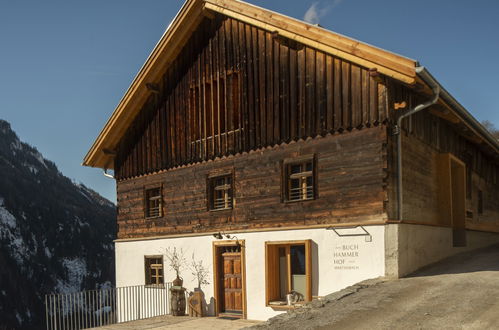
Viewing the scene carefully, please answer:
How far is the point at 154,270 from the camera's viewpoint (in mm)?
20219

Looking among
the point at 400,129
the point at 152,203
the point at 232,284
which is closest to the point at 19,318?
the point at 152,203

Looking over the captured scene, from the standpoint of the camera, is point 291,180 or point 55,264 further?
point 55,264

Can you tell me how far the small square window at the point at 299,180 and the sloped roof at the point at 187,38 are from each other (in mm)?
3318

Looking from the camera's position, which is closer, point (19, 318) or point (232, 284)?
point (232, 284)

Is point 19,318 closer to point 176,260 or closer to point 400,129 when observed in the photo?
point 176,260

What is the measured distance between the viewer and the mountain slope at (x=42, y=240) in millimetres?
61062

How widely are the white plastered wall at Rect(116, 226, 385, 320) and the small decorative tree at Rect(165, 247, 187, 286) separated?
0.64 ft

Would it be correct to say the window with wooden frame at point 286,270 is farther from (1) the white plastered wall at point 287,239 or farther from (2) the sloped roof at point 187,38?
(2) the sloped roof at point 187,38

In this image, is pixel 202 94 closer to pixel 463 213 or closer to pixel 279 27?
pixel 279 27

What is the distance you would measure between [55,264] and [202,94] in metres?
59.8

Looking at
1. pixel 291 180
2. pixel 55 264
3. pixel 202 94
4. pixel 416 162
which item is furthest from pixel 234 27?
pixel 55 264

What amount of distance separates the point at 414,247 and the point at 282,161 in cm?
449

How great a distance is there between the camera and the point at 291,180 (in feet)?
51.6

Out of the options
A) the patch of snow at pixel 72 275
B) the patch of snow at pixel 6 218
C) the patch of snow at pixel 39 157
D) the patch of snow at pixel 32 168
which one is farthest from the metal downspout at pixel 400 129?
the patch of snow at pixel 39 157
